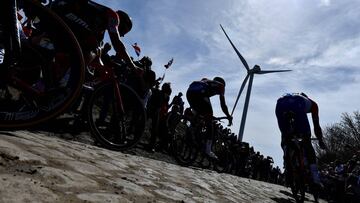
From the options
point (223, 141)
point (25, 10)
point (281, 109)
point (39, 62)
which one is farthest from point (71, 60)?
point (223, 141)

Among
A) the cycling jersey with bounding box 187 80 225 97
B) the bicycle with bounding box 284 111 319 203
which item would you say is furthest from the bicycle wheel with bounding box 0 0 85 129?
the cycling jersey with bounding box 187 80 225 97

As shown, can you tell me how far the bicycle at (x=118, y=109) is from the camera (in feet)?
15.4

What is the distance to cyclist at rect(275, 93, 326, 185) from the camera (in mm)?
6926

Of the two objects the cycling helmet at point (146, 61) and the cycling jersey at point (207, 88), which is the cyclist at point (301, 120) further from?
the cycling helmet at point (146, 61)

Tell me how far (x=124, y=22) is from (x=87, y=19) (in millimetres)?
577

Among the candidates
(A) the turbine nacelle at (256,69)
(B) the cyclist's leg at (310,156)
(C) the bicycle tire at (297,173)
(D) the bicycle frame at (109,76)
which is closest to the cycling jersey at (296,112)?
(B) the cyclist's leg at (310,156)

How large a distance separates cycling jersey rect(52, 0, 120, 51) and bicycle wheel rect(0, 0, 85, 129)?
4.90 ft

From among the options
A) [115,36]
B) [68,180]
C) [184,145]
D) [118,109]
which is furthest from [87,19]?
[184,145]

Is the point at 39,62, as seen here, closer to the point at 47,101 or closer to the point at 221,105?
the point at 47,101

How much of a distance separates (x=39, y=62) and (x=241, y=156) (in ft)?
42.1

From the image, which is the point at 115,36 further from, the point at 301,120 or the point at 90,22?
the point at 301,120

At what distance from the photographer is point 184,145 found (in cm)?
847

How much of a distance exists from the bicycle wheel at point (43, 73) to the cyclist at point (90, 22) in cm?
146

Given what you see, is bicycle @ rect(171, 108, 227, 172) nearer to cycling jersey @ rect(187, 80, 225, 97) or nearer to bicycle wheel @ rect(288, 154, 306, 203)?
cycling jersey @ rect(187, 80, 225, 97)
